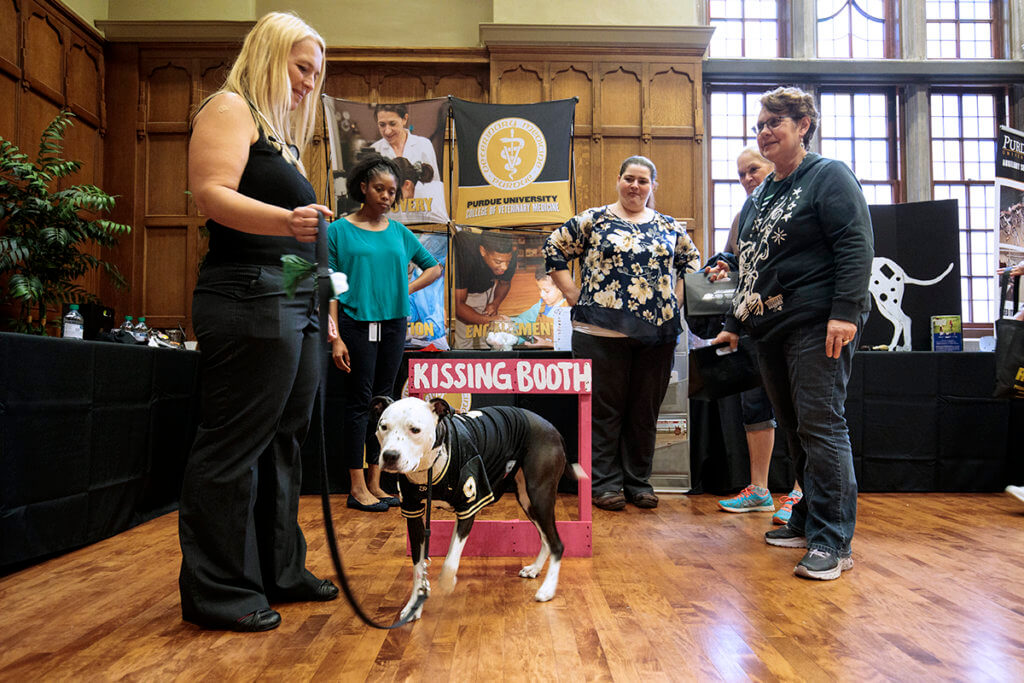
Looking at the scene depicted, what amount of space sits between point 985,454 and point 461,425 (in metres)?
3.20

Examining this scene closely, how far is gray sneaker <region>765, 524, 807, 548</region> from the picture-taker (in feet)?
7.86

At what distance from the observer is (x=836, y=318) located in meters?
1.99

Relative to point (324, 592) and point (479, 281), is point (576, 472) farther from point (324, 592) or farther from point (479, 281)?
point (479, 281)

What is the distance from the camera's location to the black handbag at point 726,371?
2836 millimetres

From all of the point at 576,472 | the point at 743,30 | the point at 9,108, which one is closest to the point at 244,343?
the point at 576,472

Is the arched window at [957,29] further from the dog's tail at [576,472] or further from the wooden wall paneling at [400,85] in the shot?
the dog's tail at [576,472]

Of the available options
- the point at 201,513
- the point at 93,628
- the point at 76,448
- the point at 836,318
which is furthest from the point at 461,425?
the point at 76,448

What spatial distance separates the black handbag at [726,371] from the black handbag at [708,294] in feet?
0.79

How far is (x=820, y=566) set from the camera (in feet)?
6.47

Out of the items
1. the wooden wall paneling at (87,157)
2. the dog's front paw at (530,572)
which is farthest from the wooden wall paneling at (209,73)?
the dog's front paw at (530,572)

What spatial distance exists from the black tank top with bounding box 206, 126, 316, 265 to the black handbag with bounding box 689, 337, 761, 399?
184 centimetres

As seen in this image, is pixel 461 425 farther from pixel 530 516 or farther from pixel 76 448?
pixel 76 448

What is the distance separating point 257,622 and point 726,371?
1992mm

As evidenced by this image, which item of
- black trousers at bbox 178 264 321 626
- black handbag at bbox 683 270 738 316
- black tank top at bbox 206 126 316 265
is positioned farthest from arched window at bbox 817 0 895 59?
black trousers at bbox 178 264 321 626
